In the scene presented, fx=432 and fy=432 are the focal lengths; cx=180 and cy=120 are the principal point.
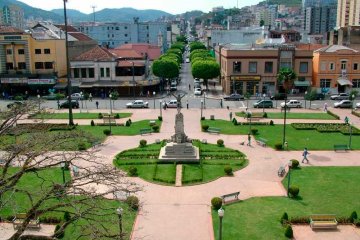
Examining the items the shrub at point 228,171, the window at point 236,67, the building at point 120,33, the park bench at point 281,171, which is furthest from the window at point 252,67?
the building at point 120,33

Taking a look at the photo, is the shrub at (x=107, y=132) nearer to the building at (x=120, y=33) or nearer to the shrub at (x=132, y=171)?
the shrub at (x=132, y=171)

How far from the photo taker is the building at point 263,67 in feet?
229

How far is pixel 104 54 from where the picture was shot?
72125mm

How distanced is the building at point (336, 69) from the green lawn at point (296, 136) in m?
26.6

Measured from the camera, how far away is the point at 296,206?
83.5ft

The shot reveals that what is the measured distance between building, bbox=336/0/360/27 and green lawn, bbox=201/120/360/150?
10802cm

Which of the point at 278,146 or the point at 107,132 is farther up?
the point at 107,132

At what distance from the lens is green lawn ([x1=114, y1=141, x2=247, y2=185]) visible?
1201 inches

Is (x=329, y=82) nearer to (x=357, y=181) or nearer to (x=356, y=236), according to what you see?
(x=357, y=181)

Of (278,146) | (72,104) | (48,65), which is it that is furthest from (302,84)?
(48,65)

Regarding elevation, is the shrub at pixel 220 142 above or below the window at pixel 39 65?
below

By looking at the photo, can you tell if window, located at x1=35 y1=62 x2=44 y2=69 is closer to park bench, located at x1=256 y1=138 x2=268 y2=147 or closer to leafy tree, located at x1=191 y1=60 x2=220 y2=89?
leafy tree, located at x1=191 y1=60 x2=220 y2=89

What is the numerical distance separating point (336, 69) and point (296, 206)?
5042 cm

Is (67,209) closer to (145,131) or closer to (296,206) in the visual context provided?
(296,206)
